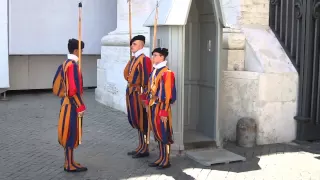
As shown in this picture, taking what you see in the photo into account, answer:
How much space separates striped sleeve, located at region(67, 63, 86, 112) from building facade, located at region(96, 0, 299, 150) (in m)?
1.50

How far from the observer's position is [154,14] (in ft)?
22.8

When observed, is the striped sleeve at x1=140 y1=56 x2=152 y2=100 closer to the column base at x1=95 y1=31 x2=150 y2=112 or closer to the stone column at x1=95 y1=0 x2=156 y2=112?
the stone column at x1=95 y1=0 x2=156 y2=112

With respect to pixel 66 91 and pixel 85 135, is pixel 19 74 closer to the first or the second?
pixel 85 135

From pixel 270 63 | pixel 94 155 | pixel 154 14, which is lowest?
pixel 94 155

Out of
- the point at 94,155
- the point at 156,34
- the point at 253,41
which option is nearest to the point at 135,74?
the point at 156,34

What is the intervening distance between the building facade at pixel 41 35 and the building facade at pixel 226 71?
533 cm

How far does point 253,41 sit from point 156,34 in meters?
1.86

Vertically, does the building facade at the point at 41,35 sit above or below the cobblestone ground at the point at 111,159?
above

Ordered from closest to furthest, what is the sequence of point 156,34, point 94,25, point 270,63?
point 156,34 < point 270,63 < point 94,25

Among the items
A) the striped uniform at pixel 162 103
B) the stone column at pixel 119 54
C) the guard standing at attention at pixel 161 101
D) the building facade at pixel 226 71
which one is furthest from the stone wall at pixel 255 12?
the striped uniform at pixel 162 103

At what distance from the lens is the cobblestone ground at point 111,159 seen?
19.0 ft

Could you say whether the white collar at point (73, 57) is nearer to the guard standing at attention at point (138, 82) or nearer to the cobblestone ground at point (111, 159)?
the guard standing at attention at point (138, 82)

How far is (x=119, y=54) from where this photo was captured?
34.0ft

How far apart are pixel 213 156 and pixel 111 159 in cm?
138
